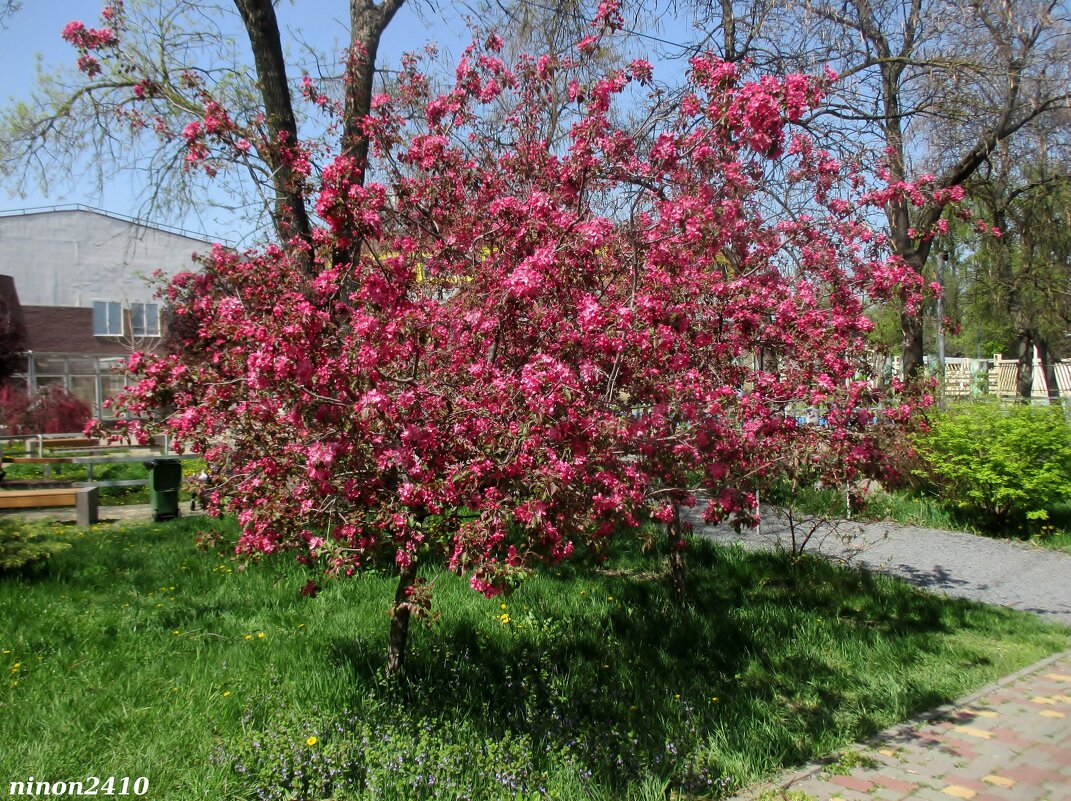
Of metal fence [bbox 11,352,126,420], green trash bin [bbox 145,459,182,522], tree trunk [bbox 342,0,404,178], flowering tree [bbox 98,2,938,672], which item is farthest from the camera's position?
metal fence [bbox 11,352,126,420]

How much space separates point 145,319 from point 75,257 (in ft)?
12.3

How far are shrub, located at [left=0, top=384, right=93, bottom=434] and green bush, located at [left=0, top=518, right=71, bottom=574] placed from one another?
16812 mm

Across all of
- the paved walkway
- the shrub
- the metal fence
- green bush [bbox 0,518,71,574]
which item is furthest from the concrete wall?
the paved walkway

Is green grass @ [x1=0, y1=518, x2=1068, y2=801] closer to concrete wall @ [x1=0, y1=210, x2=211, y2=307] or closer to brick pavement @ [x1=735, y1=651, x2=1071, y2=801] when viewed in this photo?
brick pavement @ [x1=735, y1=651, x2=1071, y2=801]

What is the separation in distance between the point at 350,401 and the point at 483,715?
1.89 meters

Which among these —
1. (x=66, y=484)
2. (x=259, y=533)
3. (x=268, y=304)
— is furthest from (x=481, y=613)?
(x=66, y=484)

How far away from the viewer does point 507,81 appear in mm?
6840

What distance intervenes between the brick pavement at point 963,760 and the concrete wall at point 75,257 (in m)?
32.0

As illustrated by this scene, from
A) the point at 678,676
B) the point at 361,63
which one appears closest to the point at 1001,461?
the point at 678,676

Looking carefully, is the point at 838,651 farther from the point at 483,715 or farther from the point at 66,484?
the point at 66,484

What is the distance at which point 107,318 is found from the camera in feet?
113

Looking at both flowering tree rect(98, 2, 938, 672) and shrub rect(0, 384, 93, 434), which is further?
shrub rect(0, 384, 93, 434)

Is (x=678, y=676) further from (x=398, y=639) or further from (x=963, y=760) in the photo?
(x=398, y=639)

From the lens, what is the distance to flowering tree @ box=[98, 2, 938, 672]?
3.70 meters
